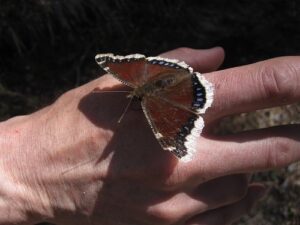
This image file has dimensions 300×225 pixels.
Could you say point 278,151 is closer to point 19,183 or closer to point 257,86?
point 257,86

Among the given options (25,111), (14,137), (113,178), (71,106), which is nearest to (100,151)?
(113,178)

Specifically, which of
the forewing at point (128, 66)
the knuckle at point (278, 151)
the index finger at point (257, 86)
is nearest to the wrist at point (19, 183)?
the forewing at point (128, 66)

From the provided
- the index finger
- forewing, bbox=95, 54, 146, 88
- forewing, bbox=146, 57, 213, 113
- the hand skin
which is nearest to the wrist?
the hand skin

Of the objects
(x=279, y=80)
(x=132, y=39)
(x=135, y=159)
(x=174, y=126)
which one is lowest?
(x=132, y=39)

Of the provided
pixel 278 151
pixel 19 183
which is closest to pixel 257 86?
pixel 278 151

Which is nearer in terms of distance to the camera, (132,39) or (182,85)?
(182,85)

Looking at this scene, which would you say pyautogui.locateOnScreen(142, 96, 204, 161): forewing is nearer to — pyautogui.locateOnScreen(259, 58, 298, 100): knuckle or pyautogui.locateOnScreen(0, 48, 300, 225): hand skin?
pyautogui.locateOnScreen(0, 48, 300, 225): hand skin
